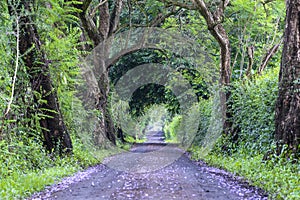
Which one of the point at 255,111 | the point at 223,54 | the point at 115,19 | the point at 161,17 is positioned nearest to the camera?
the point at 255,111

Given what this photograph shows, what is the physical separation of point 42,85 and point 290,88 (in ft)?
20.9

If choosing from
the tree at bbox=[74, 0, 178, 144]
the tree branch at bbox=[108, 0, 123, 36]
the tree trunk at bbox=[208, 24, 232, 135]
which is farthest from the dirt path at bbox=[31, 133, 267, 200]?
the tree branch at bbox=[108, 0, 123, 36]

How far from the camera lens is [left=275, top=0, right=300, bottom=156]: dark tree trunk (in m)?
8.50

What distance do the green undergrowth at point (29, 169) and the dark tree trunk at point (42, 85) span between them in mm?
604

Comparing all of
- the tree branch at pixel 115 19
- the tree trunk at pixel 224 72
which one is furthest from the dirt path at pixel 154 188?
the tree branch at pixel 115 19

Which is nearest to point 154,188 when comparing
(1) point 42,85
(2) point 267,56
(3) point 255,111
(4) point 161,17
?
(1) point 42,85

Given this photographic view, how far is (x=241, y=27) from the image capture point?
17688 mm

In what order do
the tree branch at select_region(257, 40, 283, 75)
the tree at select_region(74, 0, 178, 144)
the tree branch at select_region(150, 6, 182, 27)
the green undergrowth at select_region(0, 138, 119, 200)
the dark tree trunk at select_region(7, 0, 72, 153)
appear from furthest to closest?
the tree branch at select_region(150, 6, 182, 27)
the tree at select_region(74, 0, 178, 144)
the tree branch at select_region(257, 40, 283, 75)
the dark tree trunk at select_region(7, 0, 72, 153)
the green undergrowth at select_region(0, 138, 119, 200)

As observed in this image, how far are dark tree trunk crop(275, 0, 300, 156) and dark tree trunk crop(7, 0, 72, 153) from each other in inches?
229

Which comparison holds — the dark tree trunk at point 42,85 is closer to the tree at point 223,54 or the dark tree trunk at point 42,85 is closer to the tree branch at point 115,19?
the tree at point 223,54

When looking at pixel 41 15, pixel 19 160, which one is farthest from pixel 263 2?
pixel 19 160

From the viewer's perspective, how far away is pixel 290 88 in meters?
8.93

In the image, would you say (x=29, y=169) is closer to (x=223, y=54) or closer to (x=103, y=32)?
(x=223, y=54)

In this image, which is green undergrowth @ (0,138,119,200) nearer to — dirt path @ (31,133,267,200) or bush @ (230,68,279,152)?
dirt path @ (31,133,267,200)
